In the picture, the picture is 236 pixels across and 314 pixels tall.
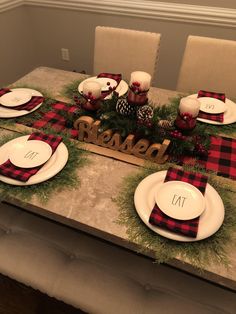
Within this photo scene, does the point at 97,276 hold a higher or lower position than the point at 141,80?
lower

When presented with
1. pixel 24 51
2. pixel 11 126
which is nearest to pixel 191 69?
pixel 11 126

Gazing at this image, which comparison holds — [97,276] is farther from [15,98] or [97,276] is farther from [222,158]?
[15,98]

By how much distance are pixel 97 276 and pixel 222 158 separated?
1.97ft

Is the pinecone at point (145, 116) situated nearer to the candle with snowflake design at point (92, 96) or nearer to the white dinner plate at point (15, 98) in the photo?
the candle with snowflake design at point (92, 96)

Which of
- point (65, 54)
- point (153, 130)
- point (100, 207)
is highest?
point (153, 130)

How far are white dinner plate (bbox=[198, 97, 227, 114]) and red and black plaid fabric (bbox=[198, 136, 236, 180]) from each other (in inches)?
7.0

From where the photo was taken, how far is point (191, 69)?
5.05 ft

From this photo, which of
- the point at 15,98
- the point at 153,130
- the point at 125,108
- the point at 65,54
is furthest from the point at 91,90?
the point at 65,54

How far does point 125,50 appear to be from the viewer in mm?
1588

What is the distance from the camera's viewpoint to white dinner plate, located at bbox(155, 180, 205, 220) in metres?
0.78

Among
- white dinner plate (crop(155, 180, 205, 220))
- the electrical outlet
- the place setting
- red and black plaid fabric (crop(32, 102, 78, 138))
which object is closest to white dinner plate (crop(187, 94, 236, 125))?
the place setting

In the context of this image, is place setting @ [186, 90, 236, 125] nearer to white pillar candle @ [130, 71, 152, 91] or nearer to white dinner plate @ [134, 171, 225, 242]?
white pillar candle @ [130, 71, 152, 91]

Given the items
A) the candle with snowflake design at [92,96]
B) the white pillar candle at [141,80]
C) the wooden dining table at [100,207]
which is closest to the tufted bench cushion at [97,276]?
the wooden dining table at [100,207]

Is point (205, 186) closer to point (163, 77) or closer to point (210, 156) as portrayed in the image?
point (210, 156)
